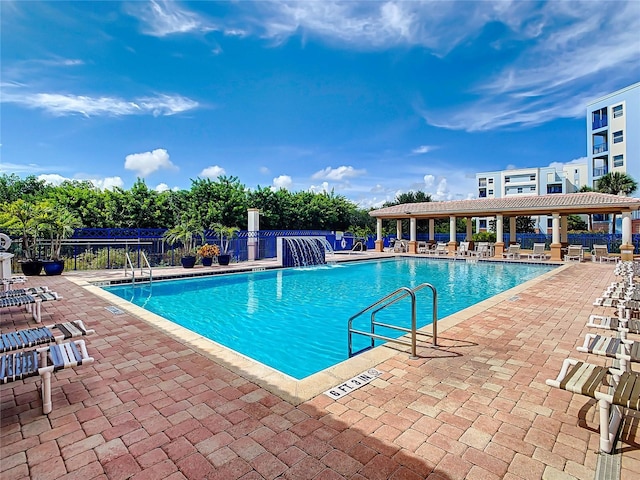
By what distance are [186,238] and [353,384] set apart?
1372 cm

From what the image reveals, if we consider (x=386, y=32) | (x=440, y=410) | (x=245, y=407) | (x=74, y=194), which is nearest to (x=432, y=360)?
(x=440, y=410)

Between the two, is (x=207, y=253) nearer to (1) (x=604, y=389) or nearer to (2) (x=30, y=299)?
(2) (x=30, y=299)

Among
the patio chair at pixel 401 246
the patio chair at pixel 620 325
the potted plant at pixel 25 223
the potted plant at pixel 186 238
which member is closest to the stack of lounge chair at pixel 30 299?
the potted plant at pixel 25 223

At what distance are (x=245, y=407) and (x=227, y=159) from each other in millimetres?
27476

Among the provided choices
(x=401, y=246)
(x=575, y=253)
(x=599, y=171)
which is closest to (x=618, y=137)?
(x=599, y=171)

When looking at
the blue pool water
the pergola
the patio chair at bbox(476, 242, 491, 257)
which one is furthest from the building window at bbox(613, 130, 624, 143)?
the blue pool water

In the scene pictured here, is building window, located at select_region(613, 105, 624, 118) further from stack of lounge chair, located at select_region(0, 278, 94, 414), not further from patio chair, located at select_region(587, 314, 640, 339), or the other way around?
stack of lounge chair, located at select_region(0, 278, 94, 414)

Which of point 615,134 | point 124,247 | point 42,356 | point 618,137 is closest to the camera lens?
point 42,356

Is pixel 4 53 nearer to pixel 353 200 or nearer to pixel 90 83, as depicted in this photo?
pixel 90 83

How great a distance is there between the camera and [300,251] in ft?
57.7

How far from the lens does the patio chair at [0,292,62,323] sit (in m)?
5.60

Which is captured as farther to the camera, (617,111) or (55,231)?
(617,111)

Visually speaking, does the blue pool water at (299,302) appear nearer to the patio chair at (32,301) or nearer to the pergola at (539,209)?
the patio chair at (32,301)

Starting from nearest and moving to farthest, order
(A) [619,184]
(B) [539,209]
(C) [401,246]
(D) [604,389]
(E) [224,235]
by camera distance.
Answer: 1. (D) [604,389]
2. (E) [224,235]
3. (B) [539,209]
4. (C) [401,246]
5. (A) [619,184]
